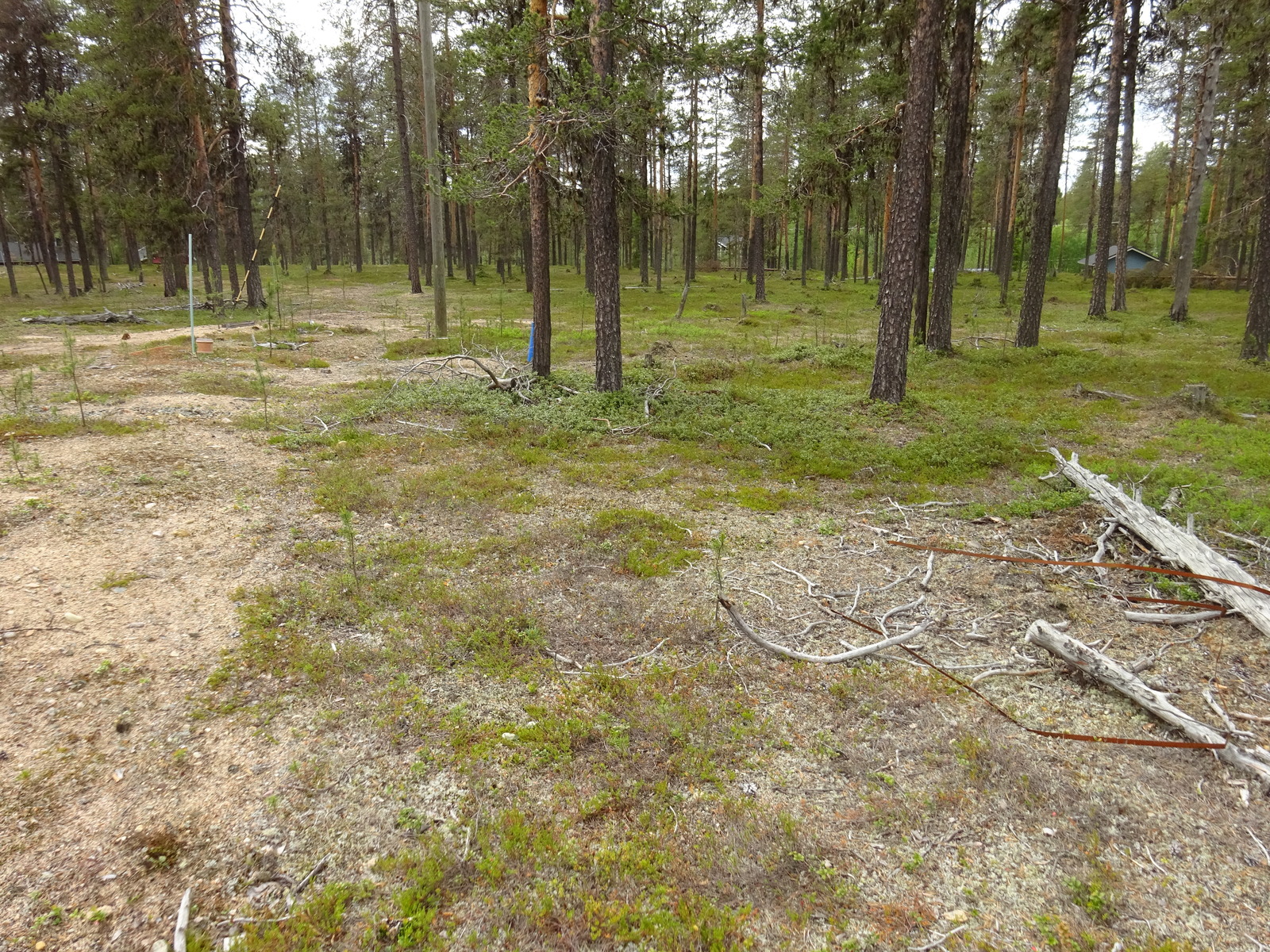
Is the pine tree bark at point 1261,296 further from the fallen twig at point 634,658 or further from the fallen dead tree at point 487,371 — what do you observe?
the fallen twig at point 634,658

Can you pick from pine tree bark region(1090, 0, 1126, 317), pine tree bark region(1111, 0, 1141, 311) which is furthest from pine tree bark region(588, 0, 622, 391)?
pine tree bark region(1111, 0, 1141, 311)

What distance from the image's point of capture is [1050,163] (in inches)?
539

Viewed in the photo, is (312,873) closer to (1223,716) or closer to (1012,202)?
(1223,716)

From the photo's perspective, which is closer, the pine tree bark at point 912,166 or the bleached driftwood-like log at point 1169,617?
the bleached driftwood-like log at point 1169,617

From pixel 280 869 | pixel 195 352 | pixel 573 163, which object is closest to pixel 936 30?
pixel 573 163

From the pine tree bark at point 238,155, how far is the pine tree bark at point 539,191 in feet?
43.5

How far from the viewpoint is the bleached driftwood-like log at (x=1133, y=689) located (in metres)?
3.19

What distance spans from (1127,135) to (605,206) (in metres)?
19.5

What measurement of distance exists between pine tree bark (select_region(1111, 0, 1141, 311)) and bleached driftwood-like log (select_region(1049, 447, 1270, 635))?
18.1 m

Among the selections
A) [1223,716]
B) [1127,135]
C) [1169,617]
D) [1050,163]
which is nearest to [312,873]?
[1223,716]

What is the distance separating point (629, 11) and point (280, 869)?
9876 mm

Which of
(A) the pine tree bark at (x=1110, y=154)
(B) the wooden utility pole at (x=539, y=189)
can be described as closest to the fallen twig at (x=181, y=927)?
(B) the wooden utility pole at (x=539, y=189)

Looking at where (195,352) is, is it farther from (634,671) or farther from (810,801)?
(810,801)

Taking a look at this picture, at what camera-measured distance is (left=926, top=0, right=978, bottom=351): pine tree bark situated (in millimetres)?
13250
